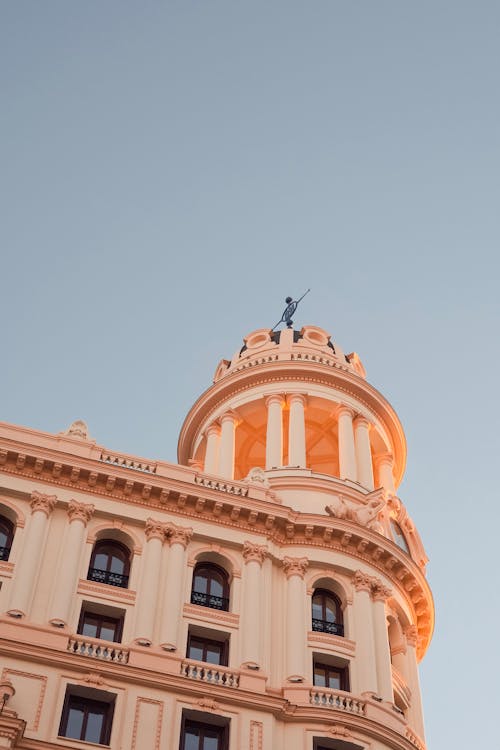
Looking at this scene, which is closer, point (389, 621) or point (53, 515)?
point (53, 515)

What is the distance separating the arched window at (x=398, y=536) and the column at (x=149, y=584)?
35.4 feet

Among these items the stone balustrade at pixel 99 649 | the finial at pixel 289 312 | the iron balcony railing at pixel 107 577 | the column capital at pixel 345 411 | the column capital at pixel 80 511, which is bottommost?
the stone balustrade at pixel 99 649

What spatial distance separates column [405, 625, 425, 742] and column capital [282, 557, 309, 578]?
17.8 ft

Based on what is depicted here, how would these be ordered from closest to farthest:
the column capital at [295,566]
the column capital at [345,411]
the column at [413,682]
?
the column capital at [295,566]
the column at [413,682]
the column capital at [345,411]

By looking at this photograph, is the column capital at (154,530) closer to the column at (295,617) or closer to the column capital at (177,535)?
the column capital at (177,535)

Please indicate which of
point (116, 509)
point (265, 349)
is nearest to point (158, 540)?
point (116, 509)

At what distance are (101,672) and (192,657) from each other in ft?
12.1

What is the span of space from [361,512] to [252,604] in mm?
6807

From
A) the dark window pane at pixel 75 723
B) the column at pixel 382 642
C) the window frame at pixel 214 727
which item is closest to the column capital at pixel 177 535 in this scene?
Answer: the window frame at pixel 214 727

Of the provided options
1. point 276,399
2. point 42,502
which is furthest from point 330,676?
point 276,399

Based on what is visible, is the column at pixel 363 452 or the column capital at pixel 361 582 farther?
the column at pixel 363 452

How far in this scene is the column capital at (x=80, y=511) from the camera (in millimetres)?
35156

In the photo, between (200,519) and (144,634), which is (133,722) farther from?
(200,519)

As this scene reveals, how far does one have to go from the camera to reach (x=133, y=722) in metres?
30.0
